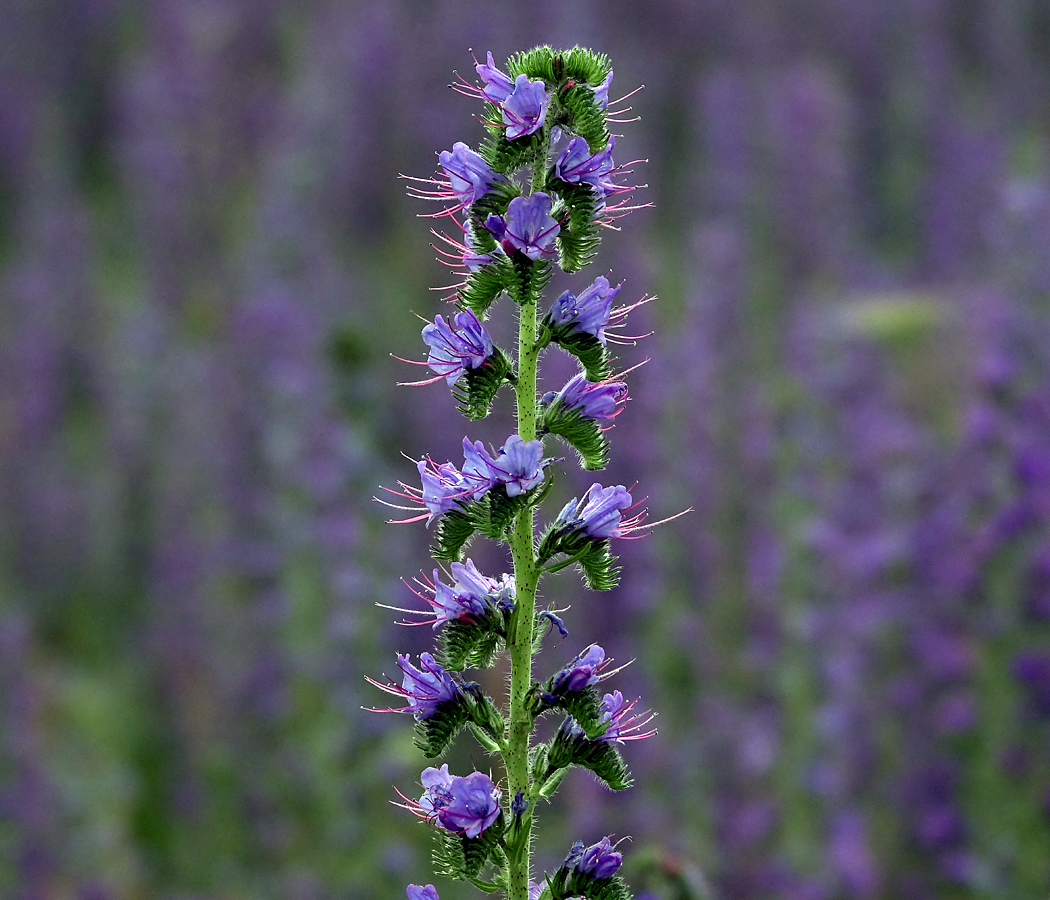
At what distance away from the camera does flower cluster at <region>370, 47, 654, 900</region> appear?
3221 mm

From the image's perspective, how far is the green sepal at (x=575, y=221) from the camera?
3281 mm

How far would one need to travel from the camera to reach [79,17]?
47844 millimetres

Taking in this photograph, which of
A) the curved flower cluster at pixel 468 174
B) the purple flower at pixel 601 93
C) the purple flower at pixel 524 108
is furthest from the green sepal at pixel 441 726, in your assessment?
the purple flower at pixel 601 93

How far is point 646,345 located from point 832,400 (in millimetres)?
4081

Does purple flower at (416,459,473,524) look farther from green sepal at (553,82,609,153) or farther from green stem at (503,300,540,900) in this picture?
green sepal at (553,82,609,153)

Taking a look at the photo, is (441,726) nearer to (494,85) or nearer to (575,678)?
(575,678)

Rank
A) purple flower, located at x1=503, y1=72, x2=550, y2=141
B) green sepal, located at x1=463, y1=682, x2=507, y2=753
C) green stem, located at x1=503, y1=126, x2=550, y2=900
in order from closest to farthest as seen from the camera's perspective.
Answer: purple flower, located at x1=503, y1=72, x2=550, y2=141 < green stem, located at x1=503, y1=126, x2=550, y2=900 < green sepal, located at x1=463, y1=682, x2=507, y2=753

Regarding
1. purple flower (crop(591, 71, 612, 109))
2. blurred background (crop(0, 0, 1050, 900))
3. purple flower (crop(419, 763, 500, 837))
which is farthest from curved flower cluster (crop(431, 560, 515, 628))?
blurred background (crop(0, 0, 1050, 900))

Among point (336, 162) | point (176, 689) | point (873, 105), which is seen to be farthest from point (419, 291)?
point (176, 689)

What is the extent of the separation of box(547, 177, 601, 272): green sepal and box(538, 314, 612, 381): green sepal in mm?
173

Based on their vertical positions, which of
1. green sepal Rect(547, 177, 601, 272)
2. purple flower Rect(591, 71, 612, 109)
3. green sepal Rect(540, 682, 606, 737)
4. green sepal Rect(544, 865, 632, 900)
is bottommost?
green sepal Rect(544, 865, 632, 900)

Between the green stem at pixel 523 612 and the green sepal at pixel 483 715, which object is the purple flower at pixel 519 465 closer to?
the green stem at pixel 523 612

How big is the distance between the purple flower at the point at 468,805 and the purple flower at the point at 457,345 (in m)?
1.05

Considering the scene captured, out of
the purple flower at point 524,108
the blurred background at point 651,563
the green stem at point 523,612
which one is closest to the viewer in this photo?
the purple flower at point 524,108
